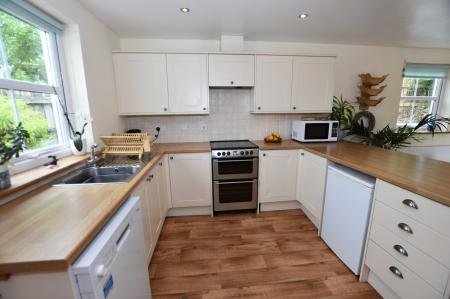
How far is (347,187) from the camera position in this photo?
68.6 inches

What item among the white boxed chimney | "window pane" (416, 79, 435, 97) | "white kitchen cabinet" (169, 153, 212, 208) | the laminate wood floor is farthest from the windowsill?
"window pane" (416, 79, 435, 97)

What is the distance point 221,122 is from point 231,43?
→ 106cm

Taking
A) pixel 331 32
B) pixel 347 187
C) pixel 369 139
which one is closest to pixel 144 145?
pixel 347 187

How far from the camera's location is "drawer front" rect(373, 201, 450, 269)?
3.56 ft

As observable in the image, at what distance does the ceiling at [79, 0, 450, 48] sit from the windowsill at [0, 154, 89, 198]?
1.44 m

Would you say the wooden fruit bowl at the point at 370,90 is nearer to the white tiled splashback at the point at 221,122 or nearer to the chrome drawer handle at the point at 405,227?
the white tiled splashback at the point at 221,122

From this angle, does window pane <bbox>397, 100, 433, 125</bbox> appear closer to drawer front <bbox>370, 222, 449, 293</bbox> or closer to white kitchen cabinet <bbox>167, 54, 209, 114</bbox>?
drawer front <bbox>370, 222, 449, 293</bbox>

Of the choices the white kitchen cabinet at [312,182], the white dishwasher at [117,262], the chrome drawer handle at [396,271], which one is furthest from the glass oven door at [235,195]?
the chrome drawer handle at [396,271]

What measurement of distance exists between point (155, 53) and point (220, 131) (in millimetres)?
1323

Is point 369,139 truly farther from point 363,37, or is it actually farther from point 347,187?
point 347,187

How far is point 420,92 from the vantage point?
135 inches

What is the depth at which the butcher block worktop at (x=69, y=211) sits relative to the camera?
0.69 metres

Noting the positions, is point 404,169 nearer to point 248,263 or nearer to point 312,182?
point 312,182

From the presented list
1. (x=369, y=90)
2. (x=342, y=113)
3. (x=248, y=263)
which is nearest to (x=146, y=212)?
(x=248, y=263)
